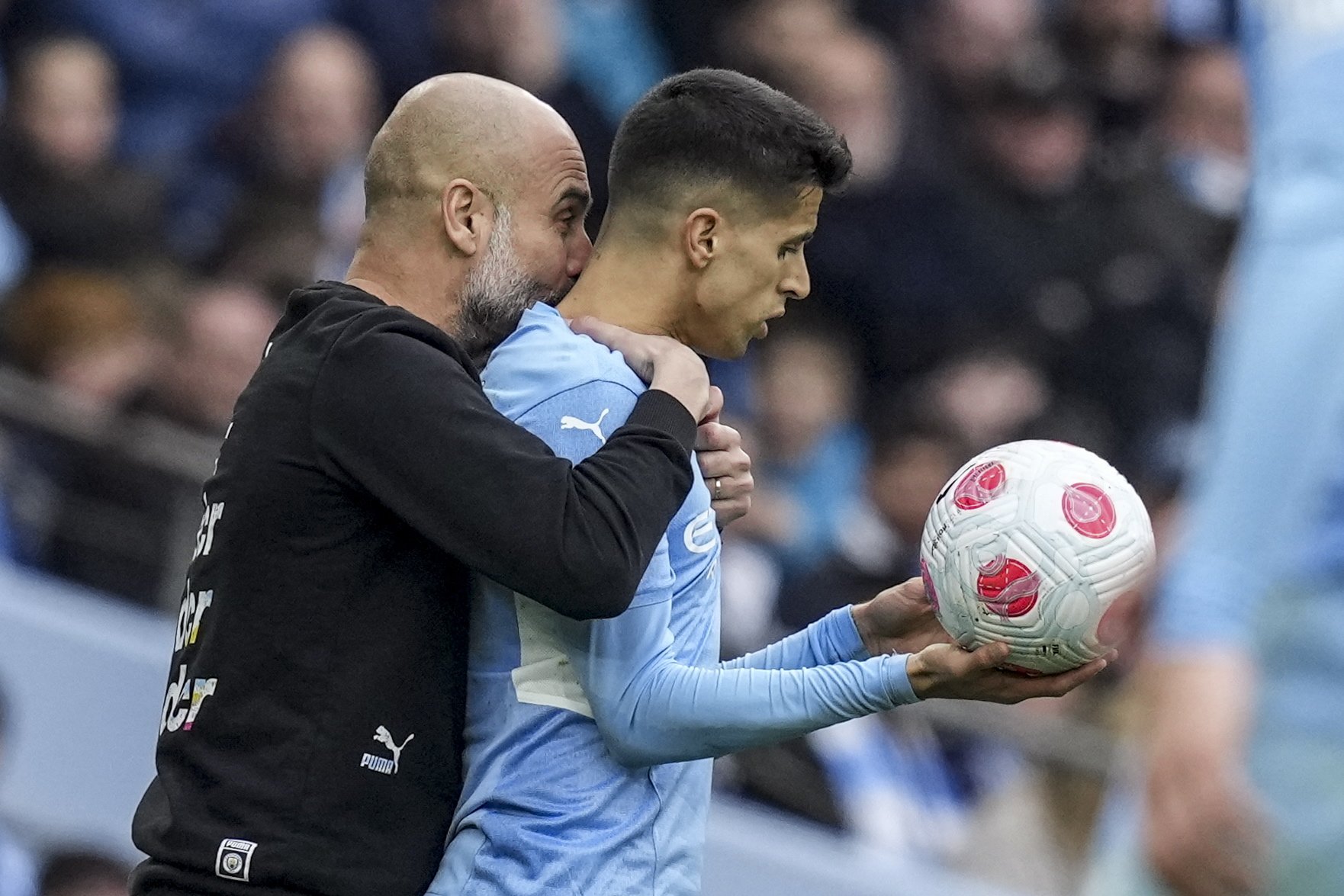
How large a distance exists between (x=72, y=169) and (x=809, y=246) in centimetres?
298

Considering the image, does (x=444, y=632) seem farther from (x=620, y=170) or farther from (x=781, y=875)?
(x=781, y=875)

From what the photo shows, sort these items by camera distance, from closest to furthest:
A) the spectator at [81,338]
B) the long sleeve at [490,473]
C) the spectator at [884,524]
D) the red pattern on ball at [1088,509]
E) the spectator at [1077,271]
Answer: the long sleeve at [490,473]
the red pattern on ball at [1088,509]
the spectator at [81,338]
the spectator at [884,524]
the spectator at [1077,271]

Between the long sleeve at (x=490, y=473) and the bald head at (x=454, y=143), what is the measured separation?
39cm

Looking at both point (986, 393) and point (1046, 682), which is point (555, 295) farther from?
point (986, 393)

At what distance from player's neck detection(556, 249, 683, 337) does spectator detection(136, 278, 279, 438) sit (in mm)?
4297

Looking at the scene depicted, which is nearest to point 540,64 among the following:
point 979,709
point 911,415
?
point 911,415

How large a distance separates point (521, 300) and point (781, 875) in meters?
4.41

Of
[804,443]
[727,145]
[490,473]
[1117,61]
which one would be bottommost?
[490,473]

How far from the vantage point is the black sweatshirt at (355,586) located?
2646mm

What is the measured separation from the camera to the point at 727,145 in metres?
3.00

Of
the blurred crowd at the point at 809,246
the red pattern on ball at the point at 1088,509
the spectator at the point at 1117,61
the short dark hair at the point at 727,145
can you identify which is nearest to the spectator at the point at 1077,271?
the blurred crowd at the point at 809,246

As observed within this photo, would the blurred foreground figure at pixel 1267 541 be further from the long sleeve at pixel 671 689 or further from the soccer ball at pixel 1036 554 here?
the long sleeve at pixel 671 689

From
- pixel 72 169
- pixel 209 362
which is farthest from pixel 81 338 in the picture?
pixel 72 169

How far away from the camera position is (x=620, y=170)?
3.09 meters
